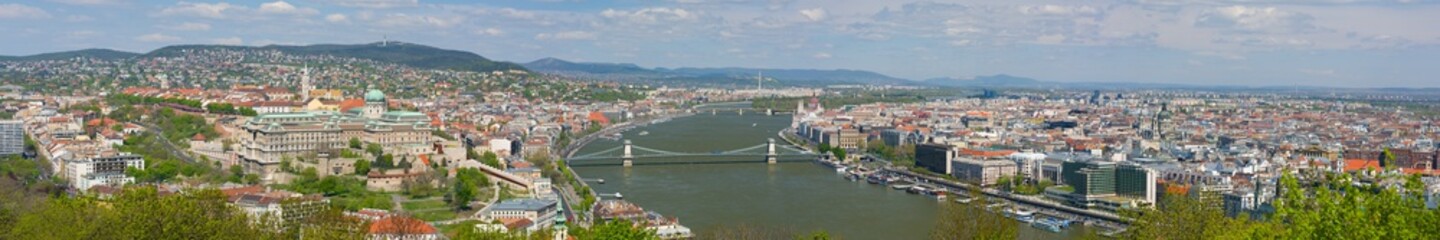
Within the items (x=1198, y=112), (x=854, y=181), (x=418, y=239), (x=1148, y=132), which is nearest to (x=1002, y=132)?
(x=1148, y=132)

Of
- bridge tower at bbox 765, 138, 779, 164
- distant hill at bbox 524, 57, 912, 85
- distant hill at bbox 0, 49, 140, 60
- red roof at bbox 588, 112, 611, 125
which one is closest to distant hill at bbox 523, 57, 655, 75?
distant hill at bbox 524, 57, 912, 85

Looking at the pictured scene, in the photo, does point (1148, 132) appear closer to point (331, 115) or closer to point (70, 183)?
point (331, 115)

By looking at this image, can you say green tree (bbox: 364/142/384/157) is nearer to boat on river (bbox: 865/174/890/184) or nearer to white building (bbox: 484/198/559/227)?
white building (bbox: 484/198/559/227)

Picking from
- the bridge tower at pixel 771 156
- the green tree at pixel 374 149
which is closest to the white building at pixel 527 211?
the green tree at pixel 374 149

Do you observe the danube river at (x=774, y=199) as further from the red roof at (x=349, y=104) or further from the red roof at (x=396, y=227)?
the red roof at (x=349, y=104)

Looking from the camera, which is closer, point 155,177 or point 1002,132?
point 155,177

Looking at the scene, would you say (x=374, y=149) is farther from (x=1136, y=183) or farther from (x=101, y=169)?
(x=1136, y=183)
